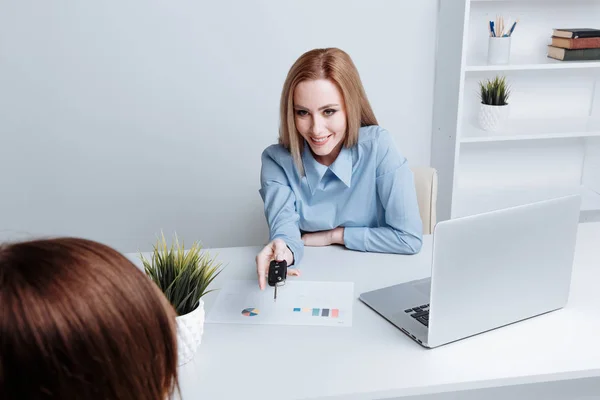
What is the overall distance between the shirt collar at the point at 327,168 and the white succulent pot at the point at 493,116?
1096 mm

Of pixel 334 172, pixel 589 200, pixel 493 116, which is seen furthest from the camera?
pixel 589 200

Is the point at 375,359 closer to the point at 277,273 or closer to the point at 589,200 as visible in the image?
the point at 277,273

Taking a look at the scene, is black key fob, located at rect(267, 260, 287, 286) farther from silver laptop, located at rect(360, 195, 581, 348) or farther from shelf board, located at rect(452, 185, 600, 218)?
shelf board, located at rect(452, 185, 600, 218)

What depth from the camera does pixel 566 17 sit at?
2809 millimetres

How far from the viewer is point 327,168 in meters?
1.86

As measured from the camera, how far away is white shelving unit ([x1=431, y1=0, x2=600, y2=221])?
2668 millimetres

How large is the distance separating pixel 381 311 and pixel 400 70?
178 cm

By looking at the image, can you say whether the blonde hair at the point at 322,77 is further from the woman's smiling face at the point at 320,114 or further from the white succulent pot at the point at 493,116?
the white succulent pot at the point at 493,116

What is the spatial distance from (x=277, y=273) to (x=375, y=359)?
344 millimetres

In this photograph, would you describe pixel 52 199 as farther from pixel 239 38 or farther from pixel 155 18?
pixel 239 38

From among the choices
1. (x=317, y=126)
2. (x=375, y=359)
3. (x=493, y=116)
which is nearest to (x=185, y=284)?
(x=375, y=359)

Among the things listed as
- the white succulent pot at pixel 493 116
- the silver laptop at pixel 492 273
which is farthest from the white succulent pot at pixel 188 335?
the white succulent pot at pixel 493 116

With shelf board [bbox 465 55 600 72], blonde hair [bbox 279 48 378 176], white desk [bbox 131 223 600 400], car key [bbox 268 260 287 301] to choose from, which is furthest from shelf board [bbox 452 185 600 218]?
car key [bbox 268 260 287 301]

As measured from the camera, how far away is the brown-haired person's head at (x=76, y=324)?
1.65 ft
